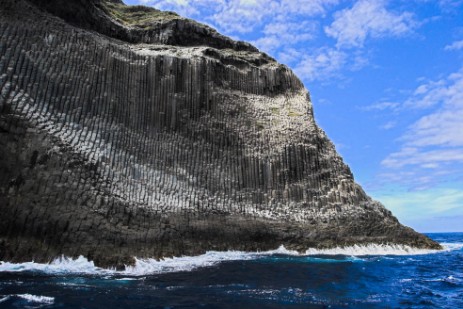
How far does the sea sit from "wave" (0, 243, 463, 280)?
0.04 metres

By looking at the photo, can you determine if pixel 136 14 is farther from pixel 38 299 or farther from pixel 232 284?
pixel 38 299

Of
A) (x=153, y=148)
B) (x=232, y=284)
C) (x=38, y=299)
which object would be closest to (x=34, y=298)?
(x=38, y=299)

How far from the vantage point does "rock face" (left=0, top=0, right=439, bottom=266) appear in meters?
17.5

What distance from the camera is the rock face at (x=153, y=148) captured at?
17531 millimetres

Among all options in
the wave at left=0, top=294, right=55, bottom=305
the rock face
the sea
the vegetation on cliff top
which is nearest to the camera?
the wave at left=0, top=294, right=55, bottom=305

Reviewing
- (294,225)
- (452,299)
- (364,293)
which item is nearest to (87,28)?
(294,225)

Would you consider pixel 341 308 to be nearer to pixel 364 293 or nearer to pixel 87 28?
pixel 364 293

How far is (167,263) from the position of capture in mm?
18203

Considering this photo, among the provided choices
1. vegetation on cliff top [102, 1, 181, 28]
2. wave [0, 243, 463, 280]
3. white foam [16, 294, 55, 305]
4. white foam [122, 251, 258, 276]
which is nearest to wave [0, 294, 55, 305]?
white foam [16, 294, 55, 305]

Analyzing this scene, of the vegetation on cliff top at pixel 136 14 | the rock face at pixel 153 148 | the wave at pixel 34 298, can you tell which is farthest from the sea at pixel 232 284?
the vegetation on cliff top at pixel 136 14

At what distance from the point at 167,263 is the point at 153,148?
705 cm

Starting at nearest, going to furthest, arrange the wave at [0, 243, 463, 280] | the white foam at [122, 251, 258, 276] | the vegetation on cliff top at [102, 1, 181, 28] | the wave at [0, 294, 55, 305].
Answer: the wave at [0, 294, 55, 305]
the wave at [0, 243, 463, 280]
the white foam at [122, 251, 258, 276]
the vegetation on cliff top at [102, 1, 181, 28]

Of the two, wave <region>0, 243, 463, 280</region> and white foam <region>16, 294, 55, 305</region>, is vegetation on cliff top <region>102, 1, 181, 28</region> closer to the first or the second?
wave <region>0, 243, 463, 280</region>

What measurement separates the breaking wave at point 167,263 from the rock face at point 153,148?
0.40 metres
